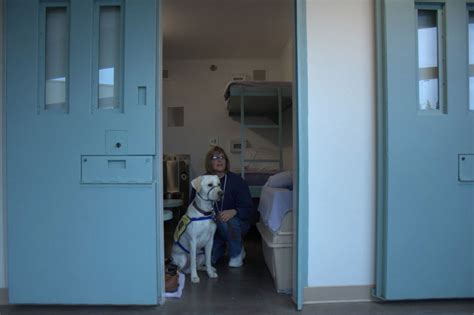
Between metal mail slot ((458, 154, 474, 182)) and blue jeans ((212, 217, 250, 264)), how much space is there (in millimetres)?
1881

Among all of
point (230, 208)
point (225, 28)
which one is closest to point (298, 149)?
point (230, 208)

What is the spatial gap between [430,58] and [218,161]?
199cm

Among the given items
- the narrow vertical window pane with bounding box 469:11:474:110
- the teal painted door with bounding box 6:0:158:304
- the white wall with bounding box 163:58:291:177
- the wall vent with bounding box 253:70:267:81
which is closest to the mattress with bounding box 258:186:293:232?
the teal painted door with bounding box 6:0:158:304

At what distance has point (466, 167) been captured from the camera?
2293mm

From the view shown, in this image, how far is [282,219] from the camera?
262cm

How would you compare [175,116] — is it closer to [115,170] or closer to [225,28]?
[225,28]

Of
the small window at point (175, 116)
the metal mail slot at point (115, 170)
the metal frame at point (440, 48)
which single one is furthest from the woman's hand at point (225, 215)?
the small window at point (175, 116)

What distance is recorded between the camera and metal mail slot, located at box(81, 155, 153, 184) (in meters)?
2.21

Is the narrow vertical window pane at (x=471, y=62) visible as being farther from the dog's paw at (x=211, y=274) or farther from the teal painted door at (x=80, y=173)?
the dog's paw at (x=211, y=274)

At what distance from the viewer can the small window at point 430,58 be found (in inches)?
91.7

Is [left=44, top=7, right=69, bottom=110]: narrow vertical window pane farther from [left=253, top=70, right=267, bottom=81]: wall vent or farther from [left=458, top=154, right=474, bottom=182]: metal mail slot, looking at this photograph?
[left=253, top=70, right=267, bottom=81]: wall vent

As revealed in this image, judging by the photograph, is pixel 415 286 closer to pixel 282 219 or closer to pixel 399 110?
pixel 282 219

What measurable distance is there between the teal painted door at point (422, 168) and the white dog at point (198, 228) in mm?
1363

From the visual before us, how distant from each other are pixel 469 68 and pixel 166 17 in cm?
323
